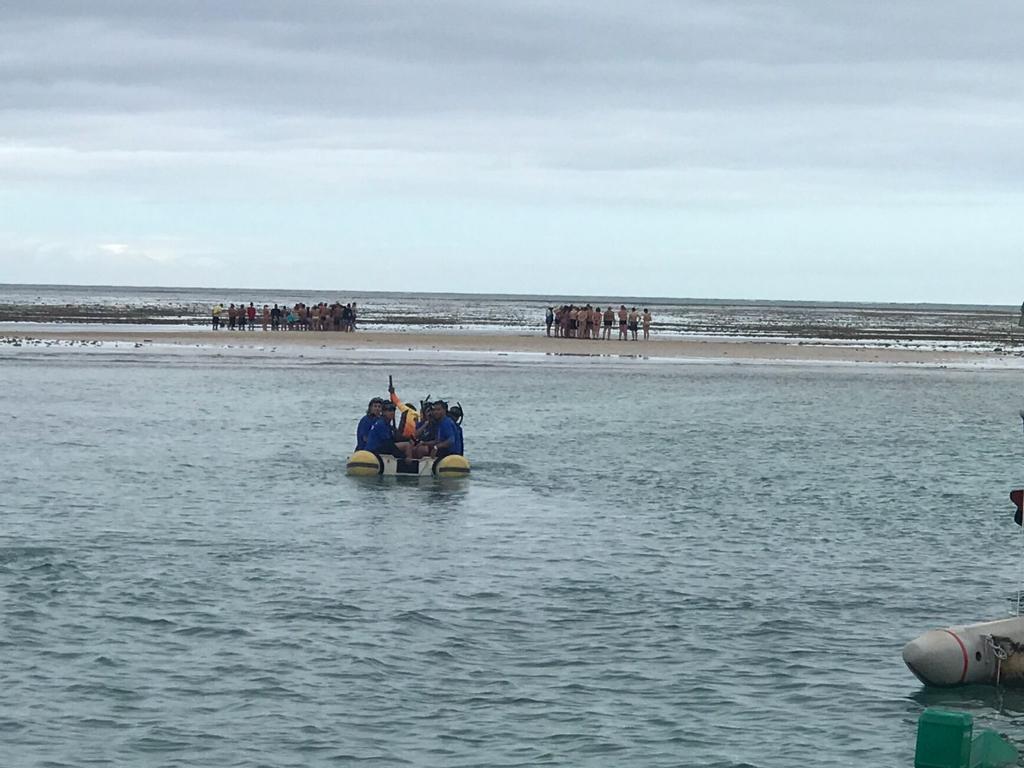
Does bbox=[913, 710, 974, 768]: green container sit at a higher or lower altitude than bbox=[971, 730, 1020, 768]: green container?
higher

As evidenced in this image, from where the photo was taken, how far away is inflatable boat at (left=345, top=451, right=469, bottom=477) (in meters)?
30.6

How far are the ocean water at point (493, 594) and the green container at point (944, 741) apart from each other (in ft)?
4.22

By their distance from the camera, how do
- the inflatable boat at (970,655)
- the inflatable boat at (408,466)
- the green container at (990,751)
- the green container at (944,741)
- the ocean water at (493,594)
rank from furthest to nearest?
the inflatable boat at (408,466) < the inflatable boat at (970,655) < the ocean water at (493,594) < the green container at (990,751) < the green container at (944,741)

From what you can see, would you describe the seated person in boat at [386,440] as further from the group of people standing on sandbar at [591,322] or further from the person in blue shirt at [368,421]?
the group of people standing on sandbar at [591,322]

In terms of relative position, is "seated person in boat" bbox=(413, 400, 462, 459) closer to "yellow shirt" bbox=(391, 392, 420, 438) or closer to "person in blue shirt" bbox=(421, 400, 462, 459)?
"person in blue shirt" bbox=(421, 400, 462, 459)

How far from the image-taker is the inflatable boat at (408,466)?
30625 mm

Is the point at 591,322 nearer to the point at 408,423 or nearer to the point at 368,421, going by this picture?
the point at 408,423

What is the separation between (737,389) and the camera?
57.9 metres

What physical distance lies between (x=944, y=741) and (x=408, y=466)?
19.4 m

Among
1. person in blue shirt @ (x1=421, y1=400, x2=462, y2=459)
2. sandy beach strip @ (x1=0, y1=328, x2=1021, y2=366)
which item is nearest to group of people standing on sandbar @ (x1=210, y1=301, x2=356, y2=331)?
sandy beach strip @ (x1=0, y1=328, x2=1021, y2=366)

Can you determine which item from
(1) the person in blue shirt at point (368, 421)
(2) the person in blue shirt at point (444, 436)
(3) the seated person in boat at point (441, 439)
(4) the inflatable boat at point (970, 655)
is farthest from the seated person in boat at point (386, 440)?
(4) the inflatable boat at point (970, 655)

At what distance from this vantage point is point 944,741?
12195 millimetres

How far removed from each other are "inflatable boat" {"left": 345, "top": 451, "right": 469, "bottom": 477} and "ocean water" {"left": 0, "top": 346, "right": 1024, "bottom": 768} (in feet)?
1.46

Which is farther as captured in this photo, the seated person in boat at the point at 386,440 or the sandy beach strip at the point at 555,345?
the sandy beach strip at the point at 555,345
